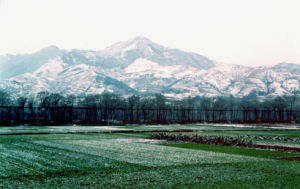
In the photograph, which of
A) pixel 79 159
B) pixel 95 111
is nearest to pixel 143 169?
pixel 79 159

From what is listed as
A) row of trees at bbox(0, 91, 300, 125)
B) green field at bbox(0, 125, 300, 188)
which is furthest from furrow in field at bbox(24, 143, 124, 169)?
row of trees at bbox(0, 91, 300, 125)

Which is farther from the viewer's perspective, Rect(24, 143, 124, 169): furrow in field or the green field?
Rect(24, 143, 124, 169): furrow in field

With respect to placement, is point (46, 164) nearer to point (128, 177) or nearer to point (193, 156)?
point (128, 177)

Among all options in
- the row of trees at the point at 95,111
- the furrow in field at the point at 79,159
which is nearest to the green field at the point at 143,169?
the furrow in field at the point at 79,159

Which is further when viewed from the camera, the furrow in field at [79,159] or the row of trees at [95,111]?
the row of trees at [95,111]

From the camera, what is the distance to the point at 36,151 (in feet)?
90.4

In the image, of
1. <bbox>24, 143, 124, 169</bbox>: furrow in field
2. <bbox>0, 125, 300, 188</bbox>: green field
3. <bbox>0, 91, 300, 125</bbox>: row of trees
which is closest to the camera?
<bbox>0, 125, 300, 188</bbox>: green field

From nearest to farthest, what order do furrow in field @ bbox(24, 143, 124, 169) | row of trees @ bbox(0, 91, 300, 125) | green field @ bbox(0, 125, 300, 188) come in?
green field @ bbox(0, 125, 300, 188) → furrow in field @ bbox(24, 143, 124, 169) → row of trees @ bbox(0, 91, 300, 125)

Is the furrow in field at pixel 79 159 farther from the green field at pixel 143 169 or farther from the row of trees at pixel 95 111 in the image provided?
the row of trees at pixel 95 111

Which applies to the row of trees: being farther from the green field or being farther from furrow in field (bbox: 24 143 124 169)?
the green field

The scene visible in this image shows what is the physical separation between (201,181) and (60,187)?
6203 mm

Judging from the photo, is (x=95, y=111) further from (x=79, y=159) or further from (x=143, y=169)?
(x=143, y=169)

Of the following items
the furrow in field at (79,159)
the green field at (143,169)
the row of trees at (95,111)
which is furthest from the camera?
the row of trees at (95,111)

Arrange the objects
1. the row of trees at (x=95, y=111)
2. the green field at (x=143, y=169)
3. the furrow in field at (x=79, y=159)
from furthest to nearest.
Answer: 1. the row of trees at (x=95, y=111)
2. the furrow in field at (x=79, y=159)
3. the green field at (x=143, y=169)
